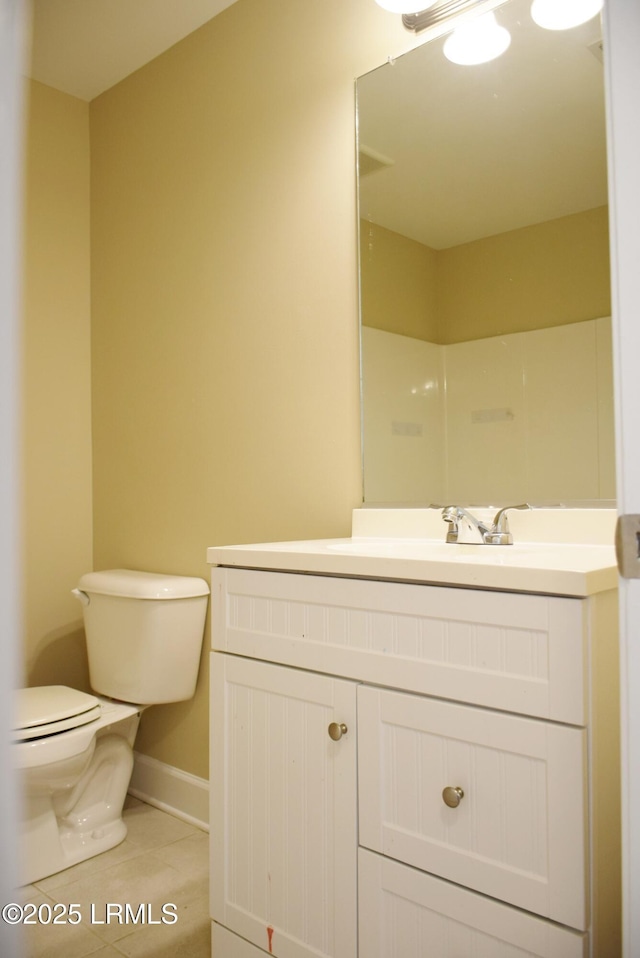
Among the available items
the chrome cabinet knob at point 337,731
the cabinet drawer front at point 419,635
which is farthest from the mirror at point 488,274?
the chrome cabinet knob at point 337,731

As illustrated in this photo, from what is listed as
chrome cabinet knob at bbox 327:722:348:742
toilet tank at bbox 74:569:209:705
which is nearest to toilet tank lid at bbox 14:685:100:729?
toilet tank at bbox 74:569:209:705

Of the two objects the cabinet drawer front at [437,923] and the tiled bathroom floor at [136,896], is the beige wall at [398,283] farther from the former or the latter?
the tiled bathroom floor at [136,896]

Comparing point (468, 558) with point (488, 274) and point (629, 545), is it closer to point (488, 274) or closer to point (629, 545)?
point (629, 545)

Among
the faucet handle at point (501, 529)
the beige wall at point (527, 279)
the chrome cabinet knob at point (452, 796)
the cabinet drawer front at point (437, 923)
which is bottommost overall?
the cabinet drawer front at point (437, 923)

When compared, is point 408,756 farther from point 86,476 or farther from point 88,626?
point 86,476

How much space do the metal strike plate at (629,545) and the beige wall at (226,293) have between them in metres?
1.07

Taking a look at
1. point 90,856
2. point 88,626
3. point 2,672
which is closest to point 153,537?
point 88,626

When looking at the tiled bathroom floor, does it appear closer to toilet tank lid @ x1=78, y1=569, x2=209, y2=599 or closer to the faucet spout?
toilet tank lid @ x1=78, y1=569, x2=209, y2=599

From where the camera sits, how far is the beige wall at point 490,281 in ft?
4.74

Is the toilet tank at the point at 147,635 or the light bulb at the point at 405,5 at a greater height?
the light bulb at the point at 405,5

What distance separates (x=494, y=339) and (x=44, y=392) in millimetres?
1645

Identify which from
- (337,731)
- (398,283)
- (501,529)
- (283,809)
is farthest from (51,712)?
(398,283)

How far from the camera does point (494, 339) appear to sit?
5.21 feet

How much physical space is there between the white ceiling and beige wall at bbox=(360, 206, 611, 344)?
3.38 ft
